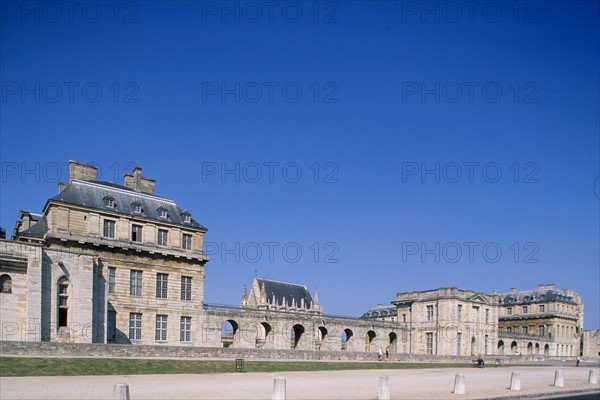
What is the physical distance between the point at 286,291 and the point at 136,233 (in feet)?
162

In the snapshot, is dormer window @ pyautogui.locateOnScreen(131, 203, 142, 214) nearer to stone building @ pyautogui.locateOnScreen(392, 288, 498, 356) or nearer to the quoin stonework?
the quoin stonework

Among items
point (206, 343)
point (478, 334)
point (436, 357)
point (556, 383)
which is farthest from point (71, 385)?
point (478, 334)

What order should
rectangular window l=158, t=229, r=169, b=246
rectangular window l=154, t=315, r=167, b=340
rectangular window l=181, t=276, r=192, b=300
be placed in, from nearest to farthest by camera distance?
rectangular window l=154, t=315, r=167, b=340 < rectangular window l=158, t=229, r=169, b=246 < rectangular window l=181, t=276, r=192, b=300

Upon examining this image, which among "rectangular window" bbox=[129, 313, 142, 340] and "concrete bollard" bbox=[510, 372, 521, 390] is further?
"rectangular window" bbox=[129, 313, 142, 340]

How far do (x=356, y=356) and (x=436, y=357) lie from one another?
374 inches

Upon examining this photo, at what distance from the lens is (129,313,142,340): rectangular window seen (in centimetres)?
4359

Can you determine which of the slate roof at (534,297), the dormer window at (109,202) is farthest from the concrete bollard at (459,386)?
the slate roof at (534,297)

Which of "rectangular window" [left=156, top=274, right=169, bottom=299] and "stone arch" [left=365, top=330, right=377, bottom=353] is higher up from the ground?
"rectangular window" [left=156, top=274, right=169, bottom=299]

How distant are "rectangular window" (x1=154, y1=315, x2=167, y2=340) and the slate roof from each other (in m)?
64.1

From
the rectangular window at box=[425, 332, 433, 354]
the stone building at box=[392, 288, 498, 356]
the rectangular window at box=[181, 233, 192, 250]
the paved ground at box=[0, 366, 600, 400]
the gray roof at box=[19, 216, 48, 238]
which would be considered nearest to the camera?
the paved ground at box=[0, 366, 600, 400]

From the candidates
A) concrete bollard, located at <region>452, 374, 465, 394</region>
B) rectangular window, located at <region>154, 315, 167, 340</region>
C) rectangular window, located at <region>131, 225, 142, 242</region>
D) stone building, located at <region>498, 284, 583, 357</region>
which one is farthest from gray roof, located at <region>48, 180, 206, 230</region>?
stone building, located at <region>498, 284, 583, 357</region>

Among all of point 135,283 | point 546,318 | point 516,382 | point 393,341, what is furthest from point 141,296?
point 546,318

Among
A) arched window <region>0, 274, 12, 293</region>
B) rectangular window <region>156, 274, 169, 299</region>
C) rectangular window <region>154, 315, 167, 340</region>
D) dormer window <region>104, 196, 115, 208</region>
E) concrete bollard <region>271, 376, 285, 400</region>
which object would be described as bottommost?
rectangular window <region>154, 315, 167, 340</region>

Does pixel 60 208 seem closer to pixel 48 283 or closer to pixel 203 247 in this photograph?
pixel 48 283
